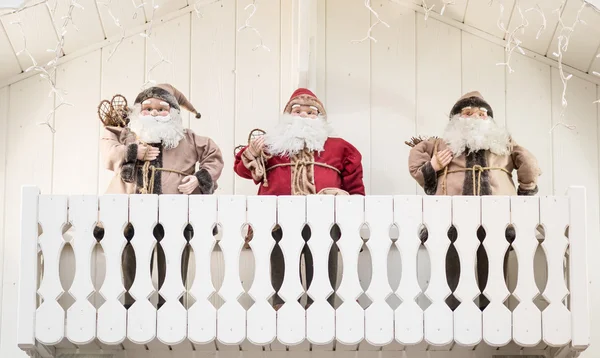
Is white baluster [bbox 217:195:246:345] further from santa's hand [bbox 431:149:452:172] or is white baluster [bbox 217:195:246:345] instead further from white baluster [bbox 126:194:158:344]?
santa's hand [bbox 431:149:452:172]

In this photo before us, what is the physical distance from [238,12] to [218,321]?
146 centimetres

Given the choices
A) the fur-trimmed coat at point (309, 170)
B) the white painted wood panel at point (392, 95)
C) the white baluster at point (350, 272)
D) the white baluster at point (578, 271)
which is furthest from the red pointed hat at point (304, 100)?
the white baluster at point (578, 271)

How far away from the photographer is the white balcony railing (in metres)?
3.32

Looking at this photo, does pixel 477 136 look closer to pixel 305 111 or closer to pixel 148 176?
pixel 305 111

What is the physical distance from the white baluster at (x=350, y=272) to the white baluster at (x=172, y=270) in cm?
47

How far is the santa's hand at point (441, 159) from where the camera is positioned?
12.2 feet

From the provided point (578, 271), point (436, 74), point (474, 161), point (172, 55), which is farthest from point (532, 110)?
point (172, 55)

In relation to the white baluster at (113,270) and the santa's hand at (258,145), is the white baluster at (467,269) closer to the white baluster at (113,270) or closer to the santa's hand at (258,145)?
the santa's hand at (258,145)

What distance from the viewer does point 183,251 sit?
3566 mm

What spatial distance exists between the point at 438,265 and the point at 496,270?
18 cm

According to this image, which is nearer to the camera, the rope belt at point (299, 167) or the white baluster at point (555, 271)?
the white baluster at point (555, 271)

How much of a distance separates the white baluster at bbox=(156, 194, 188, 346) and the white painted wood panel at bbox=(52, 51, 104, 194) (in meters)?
0.84

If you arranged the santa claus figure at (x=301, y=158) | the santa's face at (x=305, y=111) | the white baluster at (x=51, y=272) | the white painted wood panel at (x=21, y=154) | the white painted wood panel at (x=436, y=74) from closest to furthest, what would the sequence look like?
the white baluster at (x=51, y=272)
the santa claus figure at (x=301, y=158)
the santa's face at (x=305, y=111)
the white painted wood panel at (x=21, y=154)
the white painted wood panel at (x=436, y=74)

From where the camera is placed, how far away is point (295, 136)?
3.81 metres
